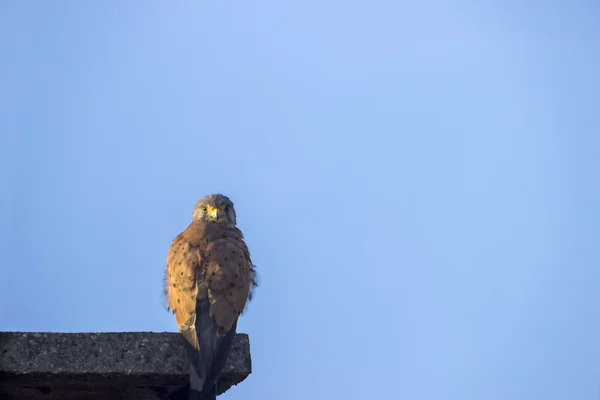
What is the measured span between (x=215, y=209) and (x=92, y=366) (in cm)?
393

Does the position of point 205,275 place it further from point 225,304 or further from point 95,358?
point 95,358

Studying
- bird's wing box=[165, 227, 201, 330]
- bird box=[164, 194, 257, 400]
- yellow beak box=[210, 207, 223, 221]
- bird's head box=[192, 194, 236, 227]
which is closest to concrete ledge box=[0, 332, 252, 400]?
bird box=[164, 194, 257, 400]

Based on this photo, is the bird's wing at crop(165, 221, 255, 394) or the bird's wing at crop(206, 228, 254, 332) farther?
the bird's wing at crop(206, 228, 254, 332)

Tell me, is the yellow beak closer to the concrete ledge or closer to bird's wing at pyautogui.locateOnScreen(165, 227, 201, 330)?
bird's wing at pyautogui.locateOnScreen(165, 227, 201, 330)

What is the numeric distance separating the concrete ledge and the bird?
12 centimetres

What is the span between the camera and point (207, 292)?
4.25 m

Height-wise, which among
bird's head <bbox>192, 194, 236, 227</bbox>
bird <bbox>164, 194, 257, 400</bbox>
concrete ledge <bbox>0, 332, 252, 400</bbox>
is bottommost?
concrete ledge <bbox>0, 332, 252, 400</bbox>

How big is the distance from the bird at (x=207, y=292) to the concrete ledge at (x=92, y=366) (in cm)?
12

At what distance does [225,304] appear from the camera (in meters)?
4.19

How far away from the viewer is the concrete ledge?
3.08 metres

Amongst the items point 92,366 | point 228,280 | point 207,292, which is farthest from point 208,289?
point 92,366

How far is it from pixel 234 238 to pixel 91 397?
1.93 metres

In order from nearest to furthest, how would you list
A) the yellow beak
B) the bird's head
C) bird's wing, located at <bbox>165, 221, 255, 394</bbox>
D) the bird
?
1. the bird
2. bird's wing, located at <bbox>165, 221, 255, 394</bbox>
3. the yellow beak
4. the bird's head

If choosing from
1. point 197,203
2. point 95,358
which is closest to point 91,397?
point 95,358
